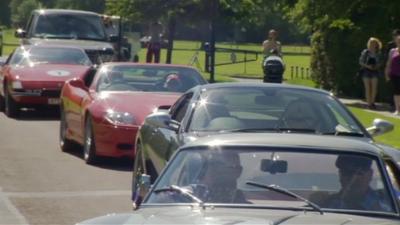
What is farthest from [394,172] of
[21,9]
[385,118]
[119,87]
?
[21,9]

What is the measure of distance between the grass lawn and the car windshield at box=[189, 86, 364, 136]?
24.2 ft

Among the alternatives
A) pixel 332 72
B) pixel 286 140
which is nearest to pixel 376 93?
pixel 332 72

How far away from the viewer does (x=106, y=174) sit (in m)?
14.6

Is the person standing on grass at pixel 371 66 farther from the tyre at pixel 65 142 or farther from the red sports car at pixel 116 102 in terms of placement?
the tyre at pixel 65 142

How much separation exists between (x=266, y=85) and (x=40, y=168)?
203 inches

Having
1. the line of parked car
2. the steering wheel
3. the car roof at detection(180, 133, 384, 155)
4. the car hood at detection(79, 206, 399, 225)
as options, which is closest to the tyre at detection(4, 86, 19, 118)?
the line of parked car

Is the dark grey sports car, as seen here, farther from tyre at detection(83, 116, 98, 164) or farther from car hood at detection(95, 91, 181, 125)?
tyre at detection(83, 116, 98, 164)

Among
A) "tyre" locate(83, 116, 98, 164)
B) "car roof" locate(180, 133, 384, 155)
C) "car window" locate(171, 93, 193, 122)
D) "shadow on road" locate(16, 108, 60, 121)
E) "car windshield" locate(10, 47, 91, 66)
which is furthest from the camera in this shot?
"car windshield" locate(10, 47, 91, 66)

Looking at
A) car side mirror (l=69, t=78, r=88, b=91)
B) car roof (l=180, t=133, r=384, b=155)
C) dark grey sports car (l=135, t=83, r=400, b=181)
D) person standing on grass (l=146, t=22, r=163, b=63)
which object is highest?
car roof (l=180, t=133, r=384, b=155)

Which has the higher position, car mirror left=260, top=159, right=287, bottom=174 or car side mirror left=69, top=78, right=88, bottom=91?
car mirror left=260, top=159, right=287, bottom=174

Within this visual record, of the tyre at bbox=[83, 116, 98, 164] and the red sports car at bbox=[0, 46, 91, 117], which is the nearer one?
the tyre at bbox=[83, 116, 98, 164]

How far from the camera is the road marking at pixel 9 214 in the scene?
11.1 m

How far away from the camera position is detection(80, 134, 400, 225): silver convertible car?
6.68 meters

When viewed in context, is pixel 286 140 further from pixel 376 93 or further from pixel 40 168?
pixel 376 93
